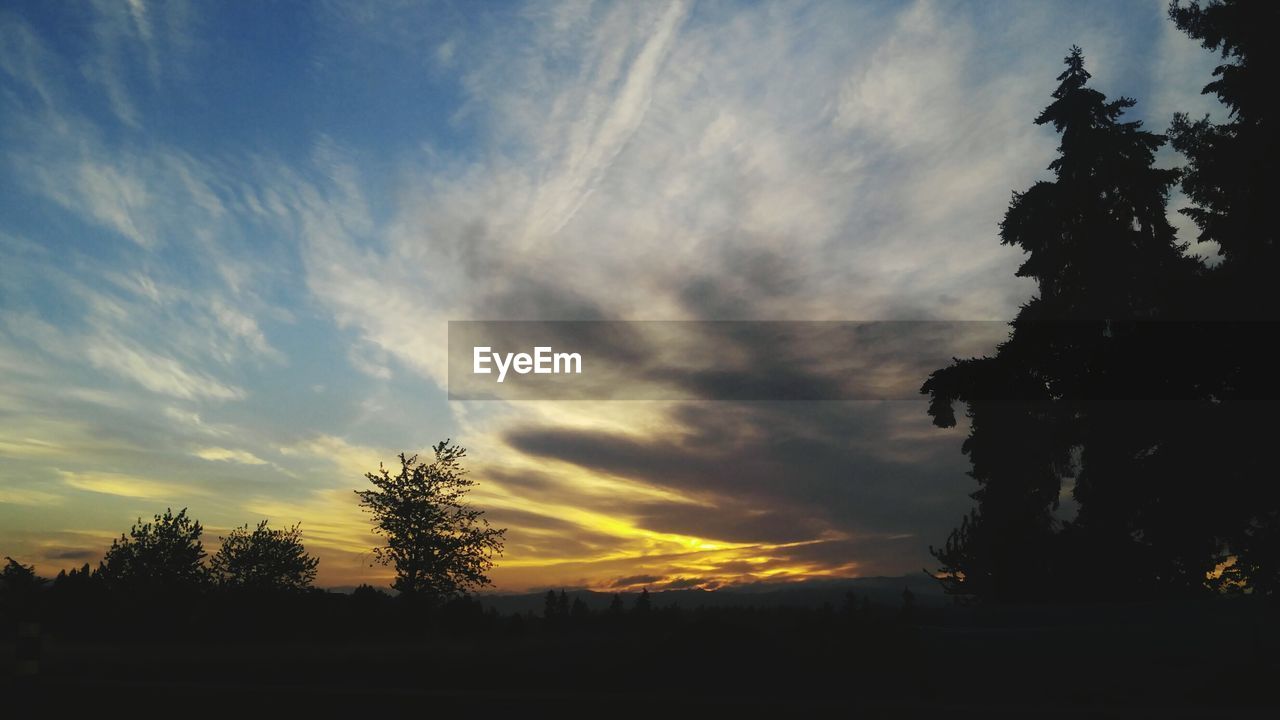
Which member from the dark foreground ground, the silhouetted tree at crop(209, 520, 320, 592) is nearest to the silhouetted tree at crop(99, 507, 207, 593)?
the silhouetted tree at crop(209, 520, 320, 592)

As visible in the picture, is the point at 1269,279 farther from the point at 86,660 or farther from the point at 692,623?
the point at 86,660

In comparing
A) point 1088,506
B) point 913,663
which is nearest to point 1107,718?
point 913,663

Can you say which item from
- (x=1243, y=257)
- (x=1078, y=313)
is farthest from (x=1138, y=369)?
(x=1078, y=313)

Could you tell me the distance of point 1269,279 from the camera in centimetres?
1877

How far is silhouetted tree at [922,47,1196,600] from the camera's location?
24.9m

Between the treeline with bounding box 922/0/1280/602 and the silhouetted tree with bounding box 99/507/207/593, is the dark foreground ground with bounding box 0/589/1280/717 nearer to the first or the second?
the treeline with bounding box 922/0/1280/602

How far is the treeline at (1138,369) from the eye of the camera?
16875mm

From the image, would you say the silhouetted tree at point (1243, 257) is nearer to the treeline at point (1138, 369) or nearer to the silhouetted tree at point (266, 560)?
the treeline at point (1138, 369)

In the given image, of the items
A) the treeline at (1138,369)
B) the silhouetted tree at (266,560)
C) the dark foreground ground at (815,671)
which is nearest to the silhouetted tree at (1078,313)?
the treeline at (1138,369)

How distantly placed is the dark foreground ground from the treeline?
4.88m

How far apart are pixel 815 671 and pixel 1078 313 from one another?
1914 cm

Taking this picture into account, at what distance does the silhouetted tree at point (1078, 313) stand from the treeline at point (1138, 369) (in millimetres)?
64

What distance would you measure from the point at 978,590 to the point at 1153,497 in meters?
13.2

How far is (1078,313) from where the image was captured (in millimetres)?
27438
